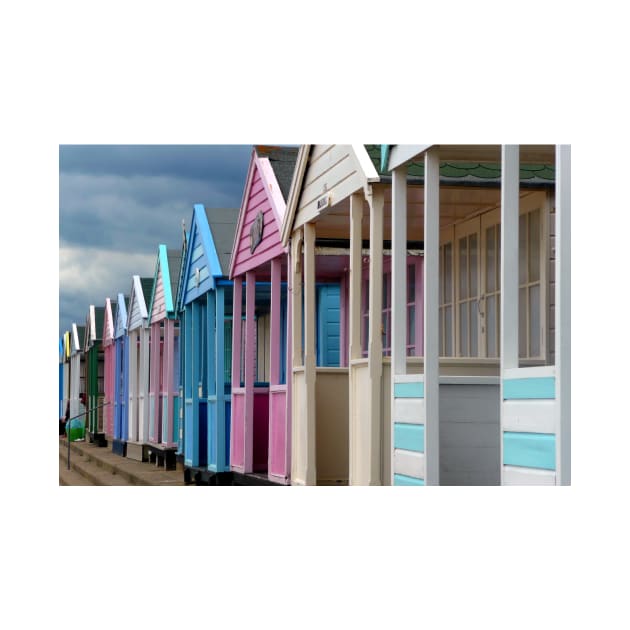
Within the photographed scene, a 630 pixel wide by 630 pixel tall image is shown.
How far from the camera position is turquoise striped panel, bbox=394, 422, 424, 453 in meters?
7.83

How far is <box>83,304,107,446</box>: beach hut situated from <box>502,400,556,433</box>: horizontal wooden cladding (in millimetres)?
22560

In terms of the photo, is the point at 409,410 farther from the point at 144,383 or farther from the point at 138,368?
the point at 138,368

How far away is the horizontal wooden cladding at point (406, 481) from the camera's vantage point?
785cm

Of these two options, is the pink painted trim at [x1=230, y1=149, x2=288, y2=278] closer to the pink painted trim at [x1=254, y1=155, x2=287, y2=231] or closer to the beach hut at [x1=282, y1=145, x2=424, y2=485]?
the pink painted trim at [x1=254, y1=155, x2=287, y2=231]

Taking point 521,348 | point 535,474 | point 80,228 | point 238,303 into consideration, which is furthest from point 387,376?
point 238,303

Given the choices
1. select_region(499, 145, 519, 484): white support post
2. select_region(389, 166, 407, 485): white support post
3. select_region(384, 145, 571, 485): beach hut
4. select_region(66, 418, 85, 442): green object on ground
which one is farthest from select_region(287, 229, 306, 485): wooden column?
select_region(66, 418, 85, 442): green object on ground

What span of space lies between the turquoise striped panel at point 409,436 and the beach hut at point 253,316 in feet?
9.33

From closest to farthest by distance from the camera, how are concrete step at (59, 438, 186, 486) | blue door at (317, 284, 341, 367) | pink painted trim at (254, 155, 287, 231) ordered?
pink painted trim at (254, 155, 287, 231) < blue door at (317, 284, 341, 367) < concrete step at (59, 438, 186, 486)

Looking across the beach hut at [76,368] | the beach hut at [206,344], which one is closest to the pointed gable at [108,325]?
the beach hut at [76,368]

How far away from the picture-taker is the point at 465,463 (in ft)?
26.8

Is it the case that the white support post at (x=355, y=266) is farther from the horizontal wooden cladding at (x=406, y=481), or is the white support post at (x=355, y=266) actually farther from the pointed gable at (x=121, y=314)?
the pointed gable at (x=121, y=314)

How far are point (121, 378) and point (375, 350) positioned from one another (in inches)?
662

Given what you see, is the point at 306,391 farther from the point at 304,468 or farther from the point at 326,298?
the point at 326,298

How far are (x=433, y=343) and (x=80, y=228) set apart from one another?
4.88m
